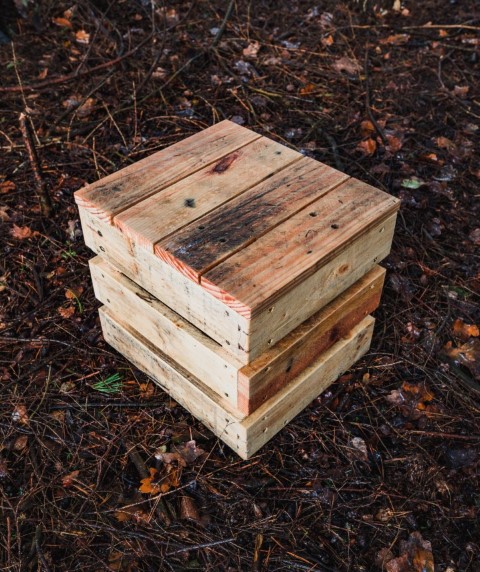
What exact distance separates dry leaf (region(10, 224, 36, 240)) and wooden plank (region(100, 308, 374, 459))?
961 mm

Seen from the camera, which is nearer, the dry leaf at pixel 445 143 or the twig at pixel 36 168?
the twig at pixel 36 168

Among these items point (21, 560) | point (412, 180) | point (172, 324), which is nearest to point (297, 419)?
point (172, 324)

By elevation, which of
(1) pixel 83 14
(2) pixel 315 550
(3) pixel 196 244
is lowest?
(2) pixel 315 550

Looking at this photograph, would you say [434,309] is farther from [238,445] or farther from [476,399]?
[238,445]

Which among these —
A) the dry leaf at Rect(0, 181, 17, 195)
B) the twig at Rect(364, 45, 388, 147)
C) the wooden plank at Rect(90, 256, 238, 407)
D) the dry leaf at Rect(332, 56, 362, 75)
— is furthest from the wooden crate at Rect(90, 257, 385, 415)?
the dry leaf at Rect(332, 56, 362, 75)

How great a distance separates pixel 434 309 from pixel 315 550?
1.49 metres

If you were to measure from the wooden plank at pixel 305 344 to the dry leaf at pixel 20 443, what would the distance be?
1.00 meters

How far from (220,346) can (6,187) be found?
223cm

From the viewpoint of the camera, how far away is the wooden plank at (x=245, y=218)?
88.5 inches

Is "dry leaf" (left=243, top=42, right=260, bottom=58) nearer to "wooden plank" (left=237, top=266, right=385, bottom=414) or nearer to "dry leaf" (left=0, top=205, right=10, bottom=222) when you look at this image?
"dry leaf" (left=0, top=205, right=10, bottom=222)

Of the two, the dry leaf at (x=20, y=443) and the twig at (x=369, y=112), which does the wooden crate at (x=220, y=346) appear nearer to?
the dry leaf at (x=20, y=443)

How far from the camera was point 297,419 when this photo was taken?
9.41 feet

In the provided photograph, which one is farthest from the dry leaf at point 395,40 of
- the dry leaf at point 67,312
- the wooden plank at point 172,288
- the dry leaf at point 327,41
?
the wooden plank at point 172,288

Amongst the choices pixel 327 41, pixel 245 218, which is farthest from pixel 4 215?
pixel 327 41
